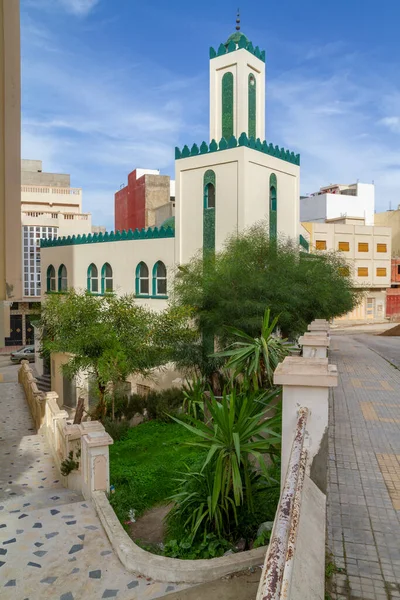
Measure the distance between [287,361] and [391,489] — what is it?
2.26 meters

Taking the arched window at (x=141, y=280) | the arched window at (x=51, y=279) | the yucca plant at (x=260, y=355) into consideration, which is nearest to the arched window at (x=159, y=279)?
the arched window at (x=141, y=280)

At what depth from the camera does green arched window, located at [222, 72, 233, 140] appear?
695 inches

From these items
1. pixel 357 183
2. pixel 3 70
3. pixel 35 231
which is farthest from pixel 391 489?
pixel 357 183

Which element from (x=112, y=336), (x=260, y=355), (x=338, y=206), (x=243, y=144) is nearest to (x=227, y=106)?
(x=243, y=144)

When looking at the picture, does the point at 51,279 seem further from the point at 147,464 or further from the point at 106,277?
the point at 147,464

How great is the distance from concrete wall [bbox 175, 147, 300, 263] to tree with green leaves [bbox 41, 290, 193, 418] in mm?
3905

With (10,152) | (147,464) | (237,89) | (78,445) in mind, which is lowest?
(147,464)

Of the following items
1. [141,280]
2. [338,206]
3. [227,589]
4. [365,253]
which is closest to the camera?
[227,589]

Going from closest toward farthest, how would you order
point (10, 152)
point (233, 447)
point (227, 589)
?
1. point (10, 152)
2. point (227, 589)
3. point (233, 447)

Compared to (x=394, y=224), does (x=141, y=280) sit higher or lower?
lower

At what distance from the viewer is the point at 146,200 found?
2733cm

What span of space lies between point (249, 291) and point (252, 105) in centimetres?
896

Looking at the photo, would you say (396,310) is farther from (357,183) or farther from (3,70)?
(3,70)

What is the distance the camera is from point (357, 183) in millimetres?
48562
